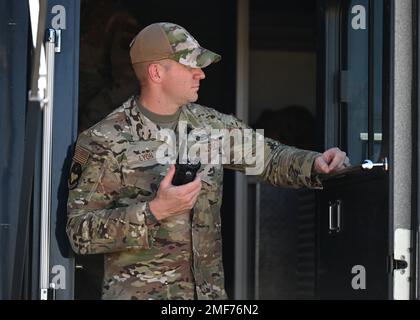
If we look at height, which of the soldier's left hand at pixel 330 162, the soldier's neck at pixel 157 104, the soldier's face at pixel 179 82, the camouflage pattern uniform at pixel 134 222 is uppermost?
the soldier's face at pixel 179 82

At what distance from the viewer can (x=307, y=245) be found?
6211mm

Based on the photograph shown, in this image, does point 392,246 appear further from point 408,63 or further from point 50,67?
point 50,67

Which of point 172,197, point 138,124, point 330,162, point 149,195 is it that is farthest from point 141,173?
point 330,162

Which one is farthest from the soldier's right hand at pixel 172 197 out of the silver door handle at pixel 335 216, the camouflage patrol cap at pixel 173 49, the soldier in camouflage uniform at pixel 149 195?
the silver door handle at pixel 335 216

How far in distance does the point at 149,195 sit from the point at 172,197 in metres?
0.30

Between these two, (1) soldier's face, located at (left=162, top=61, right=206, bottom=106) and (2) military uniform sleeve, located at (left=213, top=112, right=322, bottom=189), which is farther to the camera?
(2) military uniform sleeve, located at (left=213, top=112, right=322, bottom=189)

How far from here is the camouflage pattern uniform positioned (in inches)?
148

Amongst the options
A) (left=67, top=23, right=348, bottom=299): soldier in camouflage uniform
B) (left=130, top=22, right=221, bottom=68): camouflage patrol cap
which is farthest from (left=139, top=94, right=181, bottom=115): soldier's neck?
(left=130, top=22, right=221, bottom=68): camouflage patrol cap

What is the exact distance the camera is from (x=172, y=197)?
362 centimetres

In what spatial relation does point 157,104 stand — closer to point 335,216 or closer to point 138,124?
point 138,124

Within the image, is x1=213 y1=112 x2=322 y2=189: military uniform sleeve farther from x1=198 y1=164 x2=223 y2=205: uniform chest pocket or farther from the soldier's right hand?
the soldier's right hand

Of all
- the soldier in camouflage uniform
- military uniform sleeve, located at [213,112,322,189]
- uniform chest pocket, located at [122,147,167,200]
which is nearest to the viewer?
the soldier in camouflage uniform

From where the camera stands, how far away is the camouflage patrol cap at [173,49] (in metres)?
3.93

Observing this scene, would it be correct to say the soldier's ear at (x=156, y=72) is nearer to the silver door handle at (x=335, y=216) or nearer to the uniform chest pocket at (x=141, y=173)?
the uniform chest pocket at (x=141, y=173)
